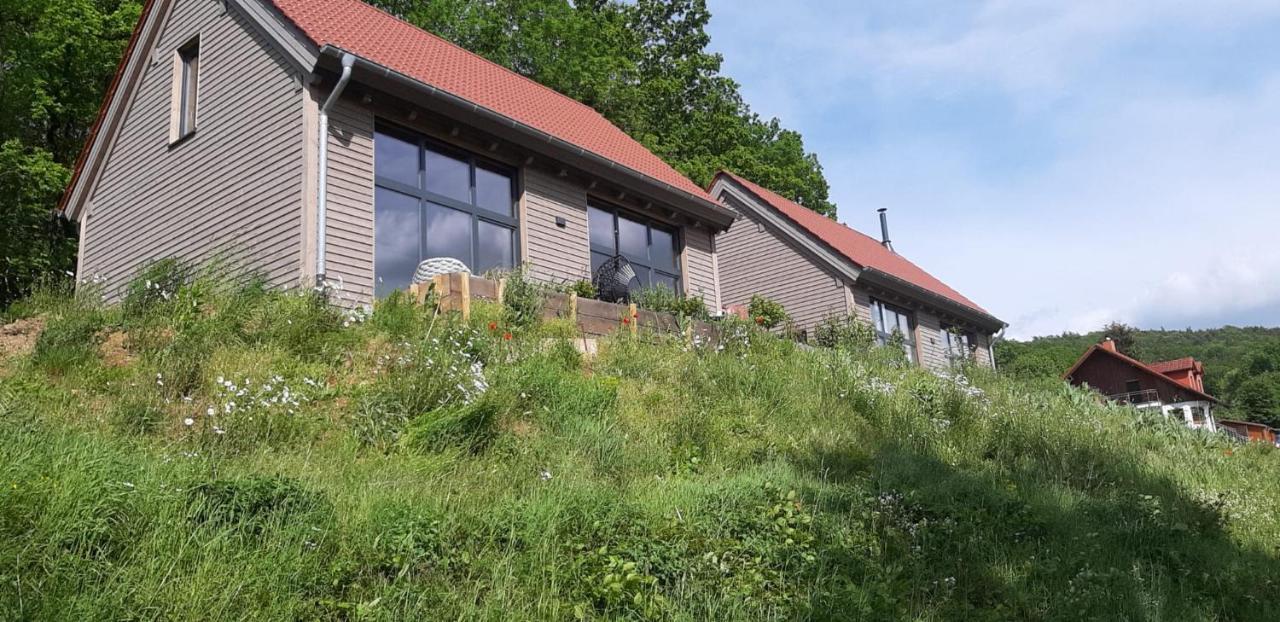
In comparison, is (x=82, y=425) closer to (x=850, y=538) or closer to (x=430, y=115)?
(x=850, y=538)

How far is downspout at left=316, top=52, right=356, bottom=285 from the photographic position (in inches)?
417

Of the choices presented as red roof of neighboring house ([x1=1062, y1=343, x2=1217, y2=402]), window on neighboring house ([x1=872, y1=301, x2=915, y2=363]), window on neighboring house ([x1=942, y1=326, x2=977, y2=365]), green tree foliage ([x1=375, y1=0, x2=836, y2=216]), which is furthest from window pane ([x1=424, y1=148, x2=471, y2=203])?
red roof of neighboring house ([x1=1062, y1=343, x2=1217, y2=402])

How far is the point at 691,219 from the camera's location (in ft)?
55.6

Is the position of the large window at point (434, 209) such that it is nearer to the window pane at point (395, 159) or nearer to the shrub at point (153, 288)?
the window pane at point (395, 159)

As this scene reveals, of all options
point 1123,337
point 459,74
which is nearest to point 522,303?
point 459,74

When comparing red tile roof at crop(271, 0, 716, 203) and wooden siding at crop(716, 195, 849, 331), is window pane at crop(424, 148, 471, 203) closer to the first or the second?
red tile roof at crop(271, 0, 716, 203)

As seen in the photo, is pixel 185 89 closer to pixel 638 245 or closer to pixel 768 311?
pixel 638 245

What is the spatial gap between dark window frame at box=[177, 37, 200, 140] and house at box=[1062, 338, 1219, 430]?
131 feet

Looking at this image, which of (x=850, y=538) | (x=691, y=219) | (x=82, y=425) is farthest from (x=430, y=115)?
(x=850, y=538)

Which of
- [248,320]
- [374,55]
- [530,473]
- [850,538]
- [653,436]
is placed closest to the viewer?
[850,538]

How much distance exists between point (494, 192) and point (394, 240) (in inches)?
82.8

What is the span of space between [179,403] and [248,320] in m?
2.03

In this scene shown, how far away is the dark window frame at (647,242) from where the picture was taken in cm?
1520

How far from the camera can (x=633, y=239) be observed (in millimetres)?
15906
